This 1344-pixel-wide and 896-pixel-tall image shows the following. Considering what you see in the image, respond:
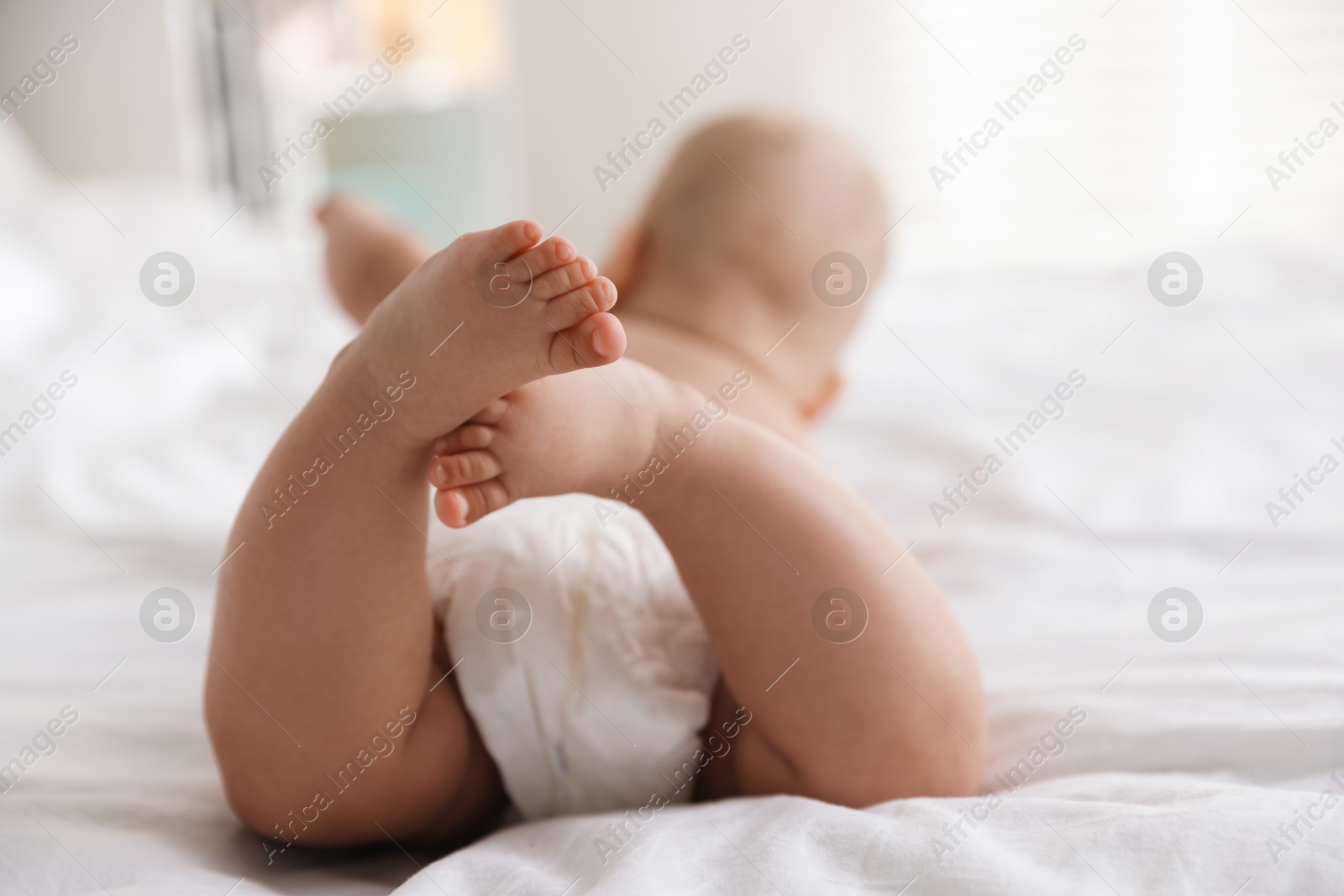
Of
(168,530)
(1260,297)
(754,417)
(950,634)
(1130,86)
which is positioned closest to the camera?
(950,634)

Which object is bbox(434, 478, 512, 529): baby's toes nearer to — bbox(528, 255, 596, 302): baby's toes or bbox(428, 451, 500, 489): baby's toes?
bbox(428, 451, 500, 489): baby's toes

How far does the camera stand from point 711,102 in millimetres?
3648

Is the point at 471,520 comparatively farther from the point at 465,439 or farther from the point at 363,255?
the point at 363,255

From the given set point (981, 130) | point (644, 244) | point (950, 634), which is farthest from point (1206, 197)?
point (950, 634)

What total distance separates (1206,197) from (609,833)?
3.28 meters

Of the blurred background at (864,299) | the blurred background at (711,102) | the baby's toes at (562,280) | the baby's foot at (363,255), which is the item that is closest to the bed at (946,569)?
the blurred background at (864,299)

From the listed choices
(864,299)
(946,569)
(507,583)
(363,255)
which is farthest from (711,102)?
(507,583)

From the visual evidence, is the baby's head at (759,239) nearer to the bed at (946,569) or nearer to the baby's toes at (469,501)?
the bed at (946,569)

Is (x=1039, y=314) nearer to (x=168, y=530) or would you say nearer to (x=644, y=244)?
(x=644, y=244)

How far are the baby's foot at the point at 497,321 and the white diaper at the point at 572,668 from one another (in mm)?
188

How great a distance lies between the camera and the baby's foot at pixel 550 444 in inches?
21.3

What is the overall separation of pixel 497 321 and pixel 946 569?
63 cm

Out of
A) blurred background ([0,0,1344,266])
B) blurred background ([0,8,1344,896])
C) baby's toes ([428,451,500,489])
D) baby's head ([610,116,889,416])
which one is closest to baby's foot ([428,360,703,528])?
baby's toes ([428,451,500,489])

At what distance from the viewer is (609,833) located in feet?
1.91
